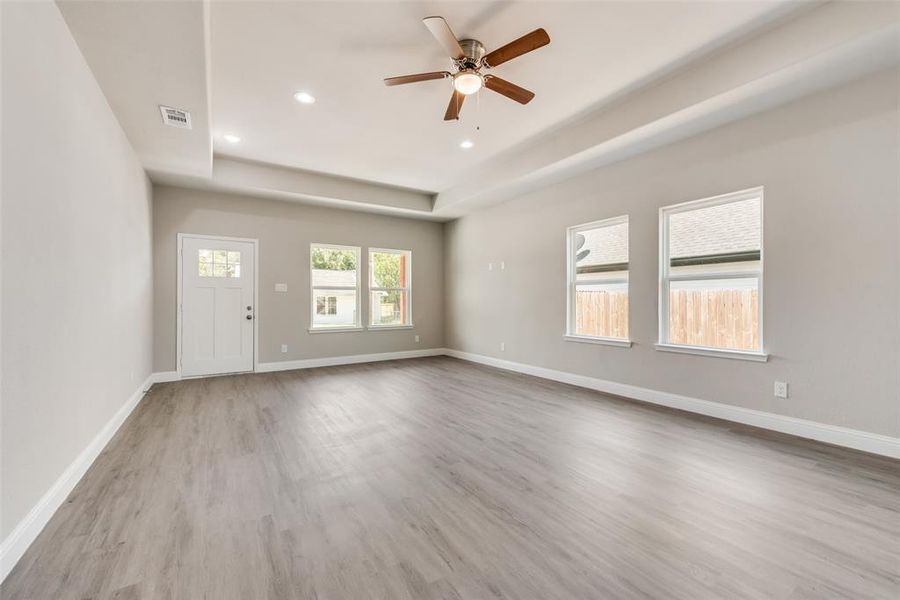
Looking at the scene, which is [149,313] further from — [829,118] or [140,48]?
[829,118]

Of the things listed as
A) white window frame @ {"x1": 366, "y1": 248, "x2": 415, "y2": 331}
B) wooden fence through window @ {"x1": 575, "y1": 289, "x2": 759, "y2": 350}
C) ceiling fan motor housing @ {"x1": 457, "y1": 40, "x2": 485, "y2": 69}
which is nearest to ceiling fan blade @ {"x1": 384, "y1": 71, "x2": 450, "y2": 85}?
ceiling fan motor housing @ {"x1": 457, "y1": 40, "x2": 485, "y2": 69}

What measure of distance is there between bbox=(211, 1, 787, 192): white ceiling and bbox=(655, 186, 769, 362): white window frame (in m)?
1.34

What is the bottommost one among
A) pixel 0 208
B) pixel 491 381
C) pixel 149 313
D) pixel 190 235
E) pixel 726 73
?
pixel 491 381

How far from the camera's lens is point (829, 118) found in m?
2.96

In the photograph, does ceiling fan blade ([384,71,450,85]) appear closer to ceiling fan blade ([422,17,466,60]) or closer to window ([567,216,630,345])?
ceiling fan blade ([422,17,466,60])

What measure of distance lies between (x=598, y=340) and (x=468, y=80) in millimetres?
3326

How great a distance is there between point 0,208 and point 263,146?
350 centimetres

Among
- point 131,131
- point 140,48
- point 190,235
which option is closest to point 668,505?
point 140,48

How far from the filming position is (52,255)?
2.05 m

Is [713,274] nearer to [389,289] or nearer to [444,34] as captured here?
[444,34]

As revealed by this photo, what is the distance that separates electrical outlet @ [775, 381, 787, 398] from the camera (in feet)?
10.5

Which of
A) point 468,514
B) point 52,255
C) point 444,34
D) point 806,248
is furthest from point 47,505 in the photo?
point 806,248

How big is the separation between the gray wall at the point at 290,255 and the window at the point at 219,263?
0.95 ft

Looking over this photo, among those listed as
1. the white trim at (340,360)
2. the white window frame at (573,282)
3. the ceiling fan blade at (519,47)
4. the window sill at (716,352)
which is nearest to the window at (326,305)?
the white trim at (340,360)
